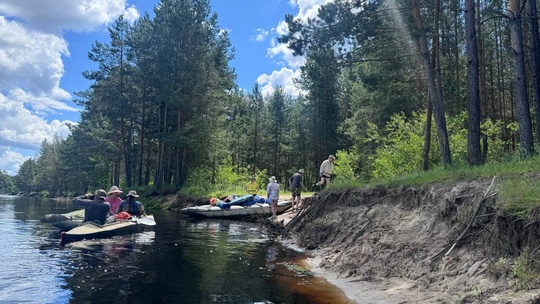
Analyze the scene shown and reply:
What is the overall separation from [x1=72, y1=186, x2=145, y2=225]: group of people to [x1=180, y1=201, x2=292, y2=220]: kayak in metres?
5.29

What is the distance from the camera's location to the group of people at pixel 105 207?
44.1ft

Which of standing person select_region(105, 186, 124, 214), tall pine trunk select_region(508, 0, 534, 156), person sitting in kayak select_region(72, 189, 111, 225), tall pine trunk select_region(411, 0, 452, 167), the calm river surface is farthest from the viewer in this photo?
standing person select_region(105, 186, 124, 214)

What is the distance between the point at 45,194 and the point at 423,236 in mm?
98293

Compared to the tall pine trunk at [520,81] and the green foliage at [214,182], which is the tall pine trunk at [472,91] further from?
the green foliage at [214,182]

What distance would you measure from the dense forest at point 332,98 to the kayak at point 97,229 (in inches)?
358

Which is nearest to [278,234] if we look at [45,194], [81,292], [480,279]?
[81,292]

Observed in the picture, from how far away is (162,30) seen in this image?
3312 cm

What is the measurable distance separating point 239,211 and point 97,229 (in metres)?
9.37

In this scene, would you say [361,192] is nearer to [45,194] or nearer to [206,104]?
[206,104]

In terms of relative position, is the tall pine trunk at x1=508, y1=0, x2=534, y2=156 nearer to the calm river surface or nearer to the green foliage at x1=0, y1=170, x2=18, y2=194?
the calm river surface

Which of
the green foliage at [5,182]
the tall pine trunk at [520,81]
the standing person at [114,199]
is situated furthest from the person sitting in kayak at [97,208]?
the green foliage at [5,182]

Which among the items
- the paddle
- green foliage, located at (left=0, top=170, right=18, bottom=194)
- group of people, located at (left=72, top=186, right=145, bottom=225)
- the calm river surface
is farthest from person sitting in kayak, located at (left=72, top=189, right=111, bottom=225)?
green foliage, located at (left=0, top=170, right=18, bottom=194)

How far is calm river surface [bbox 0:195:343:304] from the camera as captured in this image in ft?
23.4

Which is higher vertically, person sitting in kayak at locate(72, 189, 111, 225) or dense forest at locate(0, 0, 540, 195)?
dense forest at locate(0, 0, 540, 195)
